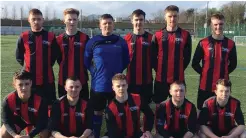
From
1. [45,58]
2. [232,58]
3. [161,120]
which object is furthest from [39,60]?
[232,58]

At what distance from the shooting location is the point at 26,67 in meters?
4.32

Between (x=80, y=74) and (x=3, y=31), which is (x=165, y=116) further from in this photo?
(x=3, y=31)

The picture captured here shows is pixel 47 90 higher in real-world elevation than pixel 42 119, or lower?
higher

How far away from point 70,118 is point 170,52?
1.53m

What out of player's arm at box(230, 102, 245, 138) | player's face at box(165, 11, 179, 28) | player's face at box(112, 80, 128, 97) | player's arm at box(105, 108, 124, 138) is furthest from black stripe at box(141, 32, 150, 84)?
player's arm at box(230, 102, 245, 138)

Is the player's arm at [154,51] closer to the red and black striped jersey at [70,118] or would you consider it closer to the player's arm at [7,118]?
the red and black striped jersey at [70,118]

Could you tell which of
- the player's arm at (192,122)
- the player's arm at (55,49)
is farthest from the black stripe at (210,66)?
the player's arm at (55,49)

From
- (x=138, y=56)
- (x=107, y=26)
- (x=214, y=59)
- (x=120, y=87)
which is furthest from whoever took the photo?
(x=138, y=56)

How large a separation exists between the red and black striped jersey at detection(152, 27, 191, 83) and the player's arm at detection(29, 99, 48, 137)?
1.50 metres

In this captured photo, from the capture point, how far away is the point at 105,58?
155 inches

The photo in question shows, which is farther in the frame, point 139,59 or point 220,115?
point 139,59

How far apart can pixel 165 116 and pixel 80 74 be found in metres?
1.27

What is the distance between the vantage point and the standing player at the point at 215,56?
13.9ft

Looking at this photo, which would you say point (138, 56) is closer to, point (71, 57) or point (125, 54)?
point (125, 54)
